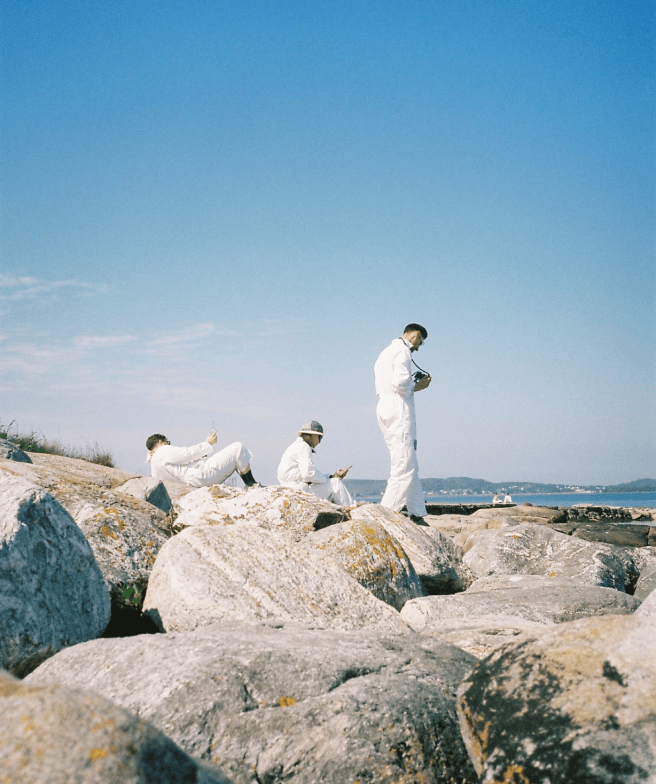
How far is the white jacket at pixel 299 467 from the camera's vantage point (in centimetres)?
979

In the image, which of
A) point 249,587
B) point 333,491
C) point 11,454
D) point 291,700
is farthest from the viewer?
point 333,491

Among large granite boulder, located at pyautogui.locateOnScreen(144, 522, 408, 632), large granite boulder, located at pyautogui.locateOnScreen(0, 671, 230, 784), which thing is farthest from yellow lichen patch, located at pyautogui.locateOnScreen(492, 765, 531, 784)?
large granite boulder, located at pyautogui.locateOnScreen(144, 522, 408, 632)

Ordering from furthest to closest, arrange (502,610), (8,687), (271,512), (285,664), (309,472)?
(309,472)
(271,512)
(502,610)
(285,664)
(8,687)

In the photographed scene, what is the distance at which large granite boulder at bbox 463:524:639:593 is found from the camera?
7074 mm

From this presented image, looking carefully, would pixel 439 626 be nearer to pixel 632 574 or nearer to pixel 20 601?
pixel 20 601

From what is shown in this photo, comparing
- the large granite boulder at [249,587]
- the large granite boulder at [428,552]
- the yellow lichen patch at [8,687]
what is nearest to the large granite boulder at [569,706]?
the yellow lichen patch at [8,687]

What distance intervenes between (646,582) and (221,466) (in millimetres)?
5669

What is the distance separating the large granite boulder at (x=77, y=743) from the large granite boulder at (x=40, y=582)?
175 centimetres

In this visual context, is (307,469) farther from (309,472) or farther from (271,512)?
(271,512)

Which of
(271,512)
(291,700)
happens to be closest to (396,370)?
(271,512)

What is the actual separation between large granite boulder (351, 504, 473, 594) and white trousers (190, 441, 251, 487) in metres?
3.17

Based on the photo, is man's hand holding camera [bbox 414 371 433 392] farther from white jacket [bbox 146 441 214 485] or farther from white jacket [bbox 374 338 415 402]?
white jacket [bbox 146 441 214 485]

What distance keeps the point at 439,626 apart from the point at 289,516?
7.35 ft

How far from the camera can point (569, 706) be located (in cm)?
206
